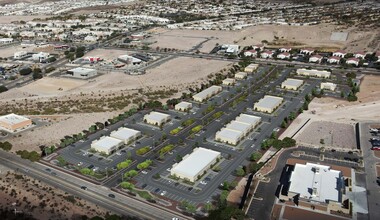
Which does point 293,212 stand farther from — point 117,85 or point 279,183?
point 117,85

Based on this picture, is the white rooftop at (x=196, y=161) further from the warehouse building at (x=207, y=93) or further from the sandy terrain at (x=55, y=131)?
the warehouse building at (x=207, y=93)

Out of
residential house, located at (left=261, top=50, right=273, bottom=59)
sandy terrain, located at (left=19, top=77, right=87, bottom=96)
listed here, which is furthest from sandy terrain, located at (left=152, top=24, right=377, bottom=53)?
sandy terrain, located at (left=19, top=77, right=87, bottom=96)

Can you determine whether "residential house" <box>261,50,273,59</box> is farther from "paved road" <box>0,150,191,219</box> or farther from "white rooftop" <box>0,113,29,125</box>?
"paved road" <box>0,150,191,219</box>

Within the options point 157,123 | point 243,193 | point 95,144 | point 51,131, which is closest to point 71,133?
point 51,131

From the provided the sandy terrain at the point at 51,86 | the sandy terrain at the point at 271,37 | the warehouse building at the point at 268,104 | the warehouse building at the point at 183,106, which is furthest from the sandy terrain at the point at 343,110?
the sandy terrain at the point at 51,86

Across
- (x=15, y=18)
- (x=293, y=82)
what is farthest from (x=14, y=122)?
(x=15, y=18)
